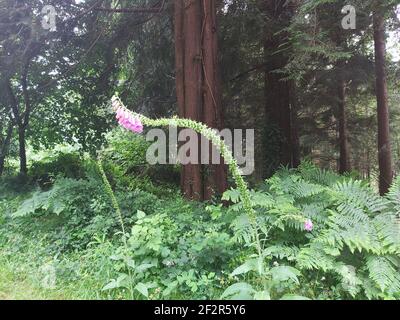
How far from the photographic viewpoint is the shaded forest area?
329 centimetres

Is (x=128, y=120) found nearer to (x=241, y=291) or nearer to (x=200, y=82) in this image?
(x=241, y=291)

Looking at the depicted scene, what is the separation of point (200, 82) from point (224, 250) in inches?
134

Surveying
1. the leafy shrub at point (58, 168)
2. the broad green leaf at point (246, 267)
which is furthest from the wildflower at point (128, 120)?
the leafy shrub at point (58, 168)

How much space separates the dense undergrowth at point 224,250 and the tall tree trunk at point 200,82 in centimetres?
128

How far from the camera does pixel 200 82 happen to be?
20.1 feet

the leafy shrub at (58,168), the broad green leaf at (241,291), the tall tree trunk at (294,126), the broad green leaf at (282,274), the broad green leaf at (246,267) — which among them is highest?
the tall tree trunk at (294,126)

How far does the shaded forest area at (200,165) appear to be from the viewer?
10.8ft

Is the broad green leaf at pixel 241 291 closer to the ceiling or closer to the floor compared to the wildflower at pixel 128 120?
closer to the floor

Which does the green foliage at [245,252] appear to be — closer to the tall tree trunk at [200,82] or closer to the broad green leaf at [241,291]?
the broad green leaf at [241,291]

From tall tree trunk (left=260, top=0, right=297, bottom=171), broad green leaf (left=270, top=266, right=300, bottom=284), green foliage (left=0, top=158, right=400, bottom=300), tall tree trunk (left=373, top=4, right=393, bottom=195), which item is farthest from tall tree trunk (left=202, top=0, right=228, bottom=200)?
tall tree trunk (left=373, top=4, right=393, bottom=195)

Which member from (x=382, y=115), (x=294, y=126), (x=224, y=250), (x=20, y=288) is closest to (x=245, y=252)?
(x=224, y=250)

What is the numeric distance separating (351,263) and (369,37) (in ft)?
25.6

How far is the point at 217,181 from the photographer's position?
20.2 feet

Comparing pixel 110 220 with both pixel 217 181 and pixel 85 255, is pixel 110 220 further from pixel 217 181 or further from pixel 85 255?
pixel 217 181
